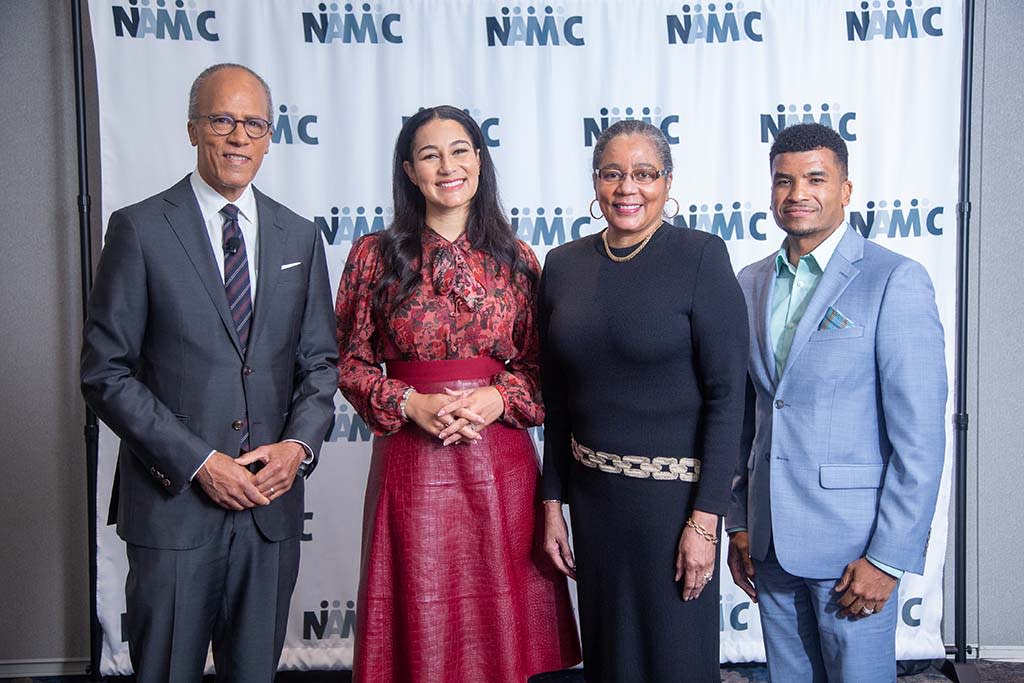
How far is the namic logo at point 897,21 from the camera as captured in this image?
3369mm

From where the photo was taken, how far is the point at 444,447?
88.1 inches

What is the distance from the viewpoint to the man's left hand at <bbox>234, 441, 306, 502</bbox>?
2.00 meters

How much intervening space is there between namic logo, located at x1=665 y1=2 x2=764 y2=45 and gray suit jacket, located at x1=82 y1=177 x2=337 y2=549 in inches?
82.5

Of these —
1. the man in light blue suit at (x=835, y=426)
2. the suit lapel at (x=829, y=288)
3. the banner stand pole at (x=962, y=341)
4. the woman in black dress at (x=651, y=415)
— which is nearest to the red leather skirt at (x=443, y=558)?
the woman in black dress at (x=651, y=415)

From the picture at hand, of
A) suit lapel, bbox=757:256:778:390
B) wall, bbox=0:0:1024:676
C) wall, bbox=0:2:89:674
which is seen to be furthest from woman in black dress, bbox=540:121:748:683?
wall, bbox=0:2:89:674

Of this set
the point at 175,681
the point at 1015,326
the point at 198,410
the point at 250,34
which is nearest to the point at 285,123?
the point at 250,34

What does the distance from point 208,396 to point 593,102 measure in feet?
6.90

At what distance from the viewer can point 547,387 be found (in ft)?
7.22

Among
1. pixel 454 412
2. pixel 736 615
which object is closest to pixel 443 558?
pixel 454 412

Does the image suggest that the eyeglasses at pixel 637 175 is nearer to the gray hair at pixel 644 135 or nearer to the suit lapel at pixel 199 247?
the gray hair at pixel 644 135

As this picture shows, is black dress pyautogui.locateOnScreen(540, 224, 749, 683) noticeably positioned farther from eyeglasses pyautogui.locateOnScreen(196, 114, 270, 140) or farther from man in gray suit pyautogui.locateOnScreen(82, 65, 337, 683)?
eyeglasses pyautogui.locateOnScreen(196, 114, 270, 140)

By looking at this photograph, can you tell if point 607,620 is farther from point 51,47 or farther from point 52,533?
point 51,47

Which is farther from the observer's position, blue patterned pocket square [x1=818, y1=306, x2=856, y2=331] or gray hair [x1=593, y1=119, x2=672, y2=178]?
gray hair [x1=593, y1=119, x2=672, y2=178]

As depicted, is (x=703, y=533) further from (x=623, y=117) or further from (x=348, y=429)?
(x=623, y=117)
